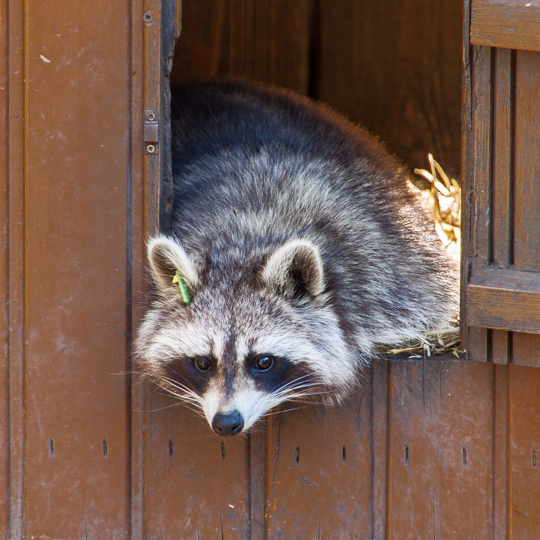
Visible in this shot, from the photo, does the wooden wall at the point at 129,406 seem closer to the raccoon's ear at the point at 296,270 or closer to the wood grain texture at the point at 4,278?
the wood grain texture at the point at 4,278

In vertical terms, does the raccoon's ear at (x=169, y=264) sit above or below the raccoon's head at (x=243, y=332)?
above

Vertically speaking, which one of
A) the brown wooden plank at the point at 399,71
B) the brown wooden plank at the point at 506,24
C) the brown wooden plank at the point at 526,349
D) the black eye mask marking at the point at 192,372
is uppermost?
the brown wooden plank at the point at 399,71

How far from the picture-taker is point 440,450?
2.95 m

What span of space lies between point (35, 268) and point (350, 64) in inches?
131

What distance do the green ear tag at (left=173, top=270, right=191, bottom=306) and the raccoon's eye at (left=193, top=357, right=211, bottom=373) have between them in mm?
228

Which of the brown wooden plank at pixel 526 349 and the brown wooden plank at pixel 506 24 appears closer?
the brown wooden plank at pixel 506 24

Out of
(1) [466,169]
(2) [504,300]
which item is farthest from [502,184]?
(2) [504,300]

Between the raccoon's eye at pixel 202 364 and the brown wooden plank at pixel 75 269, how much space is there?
0.37 m

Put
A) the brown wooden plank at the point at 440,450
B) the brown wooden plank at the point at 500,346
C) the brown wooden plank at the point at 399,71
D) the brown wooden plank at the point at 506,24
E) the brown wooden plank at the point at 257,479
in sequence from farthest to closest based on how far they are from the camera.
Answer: the brown wooden plank at the point at 399,71
the brown wooden plank at the point at 257,479
the brown wooden plank at the point at 440,450
the brown wooden plank at the point at 500,346
the brown wooden plank at the point at 506,24

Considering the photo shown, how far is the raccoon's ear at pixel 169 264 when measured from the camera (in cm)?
279

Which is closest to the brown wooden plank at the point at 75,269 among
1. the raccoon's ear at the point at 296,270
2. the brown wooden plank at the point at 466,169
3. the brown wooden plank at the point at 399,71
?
the raccoon's ear at the point at 296,270

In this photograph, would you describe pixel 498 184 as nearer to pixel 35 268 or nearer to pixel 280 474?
pixel 280 474

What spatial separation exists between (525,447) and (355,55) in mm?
3458

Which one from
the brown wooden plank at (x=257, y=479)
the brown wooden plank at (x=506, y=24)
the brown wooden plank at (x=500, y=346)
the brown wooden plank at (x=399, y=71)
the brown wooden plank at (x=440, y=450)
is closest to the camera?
the brown wooden plank at (x=506, y=24)
